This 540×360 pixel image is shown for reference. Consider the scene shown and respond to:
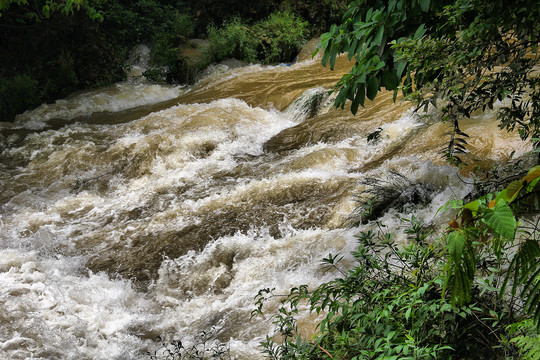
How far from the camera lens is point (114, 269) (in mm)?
4340

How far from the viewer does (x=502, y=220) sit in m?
1.25

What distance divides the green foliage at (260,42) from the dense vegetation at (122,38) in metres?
0.03

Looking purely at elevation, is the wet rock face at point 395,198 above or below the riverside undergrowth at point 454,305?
below

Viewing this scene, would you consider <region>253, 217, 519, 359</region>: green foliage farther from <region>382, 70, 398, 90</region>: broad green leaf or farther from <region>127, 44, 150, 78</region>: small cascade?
<region>127, 44, 150, 78</region>: small cascade

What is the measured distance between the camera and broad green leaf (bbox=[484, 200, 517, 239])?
4.01 ft

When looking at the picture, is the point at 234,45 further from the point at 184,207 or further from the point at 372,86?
the point at 372,86

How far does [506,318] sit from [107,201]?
519 cm

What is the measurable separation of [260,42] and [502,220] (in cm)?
1177

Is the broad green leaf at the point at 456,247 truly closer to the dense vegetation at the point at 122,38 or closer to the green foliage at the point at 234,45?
the dense vegetation at the point at 122,38

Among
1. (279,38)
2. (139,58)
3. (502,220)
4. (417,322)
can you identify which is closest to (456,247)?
(502,220)

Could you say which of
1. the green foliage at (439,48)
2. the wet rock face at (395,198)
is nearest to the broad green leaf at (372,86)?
the green foliage at (439,48)

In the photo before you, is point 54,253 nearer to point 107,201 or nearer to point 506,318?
point 107,201

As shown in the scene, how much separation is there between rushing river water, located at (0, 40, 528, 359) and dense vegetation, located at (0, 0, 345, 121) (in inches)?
81.5

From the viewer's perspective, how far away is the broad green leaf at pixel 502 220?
1.22 meters
